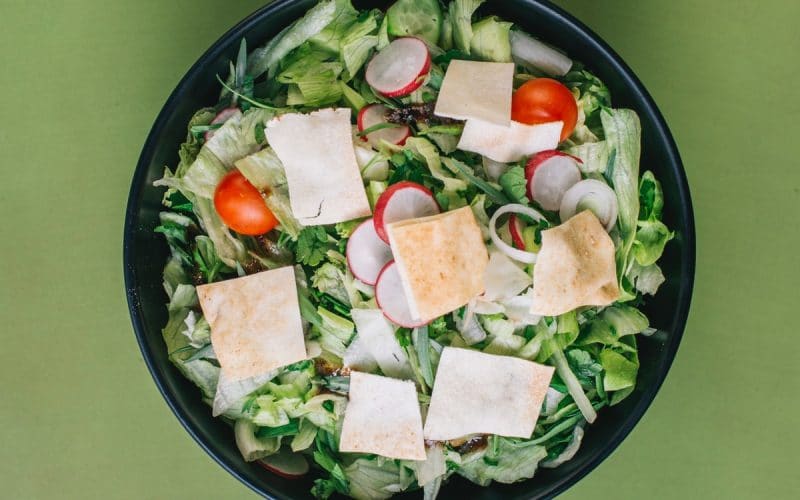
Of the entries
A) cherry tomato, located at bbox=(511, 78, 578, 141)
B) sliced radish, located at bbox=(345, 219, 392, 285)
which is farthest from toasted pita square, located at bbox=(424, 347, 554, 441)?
cherry tomato, located at bbox=(511, 78, 578, 141)

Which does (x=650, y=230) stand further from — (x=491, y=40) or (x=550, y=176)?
(x=491, y=40)

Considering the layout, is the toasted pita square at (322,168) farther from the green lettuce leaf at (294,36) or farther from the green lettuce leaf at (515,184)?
the green lettuce leaf at (515,184)

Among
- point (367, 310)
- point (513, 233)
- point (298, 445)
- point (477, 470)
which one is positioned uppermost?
point (513, 233)

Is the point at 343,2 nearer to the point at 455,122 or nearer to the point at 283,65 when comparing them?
the point at 283,65

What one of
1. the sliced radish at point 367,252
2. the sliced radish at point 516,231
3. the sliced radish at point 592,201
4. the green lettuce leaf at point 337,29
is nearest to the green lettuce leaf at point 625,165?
the sliced radish at point 592,201

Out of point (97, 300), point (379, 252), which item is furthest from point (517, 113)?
point (97, 300)

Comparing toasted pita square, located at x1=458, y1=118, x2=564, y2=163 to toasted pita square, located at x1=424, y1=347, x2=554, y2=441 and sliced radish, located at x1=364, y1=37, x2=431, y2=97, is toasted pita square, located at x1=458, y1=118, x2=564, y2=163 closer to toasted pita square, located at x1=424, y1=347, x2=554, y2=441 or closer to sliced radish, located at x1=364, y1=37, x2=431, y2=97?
sliced radish, located at x1=364, y1=37, x2=431, y2=97
